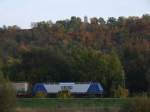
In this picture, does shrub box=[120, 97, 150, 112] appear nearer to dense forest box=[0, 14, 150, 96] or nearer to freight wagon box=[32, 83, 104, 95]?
freight wagon box=[32, 83, 104, 95]

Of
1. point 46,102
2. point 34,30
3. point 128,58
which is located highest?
point 34,30

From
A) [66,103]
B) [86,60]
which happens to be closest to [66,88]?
[86,60]

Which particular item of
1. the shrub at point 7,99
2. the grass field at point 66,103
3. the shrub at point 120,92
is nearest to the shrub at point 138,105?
the shrub at point 7,99

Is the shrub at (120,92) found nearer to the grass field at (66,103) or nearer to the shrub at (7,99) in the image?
the grass field at (66,103)

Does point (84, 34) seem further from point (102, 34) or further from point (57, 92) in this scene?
point (57, 92)

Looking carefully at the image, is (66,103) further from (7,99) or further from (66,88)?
(66,88)

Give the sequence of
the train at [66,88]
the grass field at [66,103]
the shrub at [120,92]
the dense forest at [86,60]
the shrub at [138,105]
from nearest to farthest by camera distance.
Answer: the shrub at [138,105]
the grass field at [66,103]
the shrub at [120,92]
the train at [66,88]
the dense forest at [86,60]

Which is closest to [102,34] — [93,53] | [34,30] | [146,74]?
[34,30]

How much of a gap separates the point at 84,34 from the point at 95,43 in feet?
22.4

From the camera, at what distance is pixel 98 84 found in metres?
81.8

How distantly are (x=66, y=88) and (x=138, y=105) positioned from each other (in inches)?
1848

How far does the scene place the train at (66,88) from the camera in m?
80.9

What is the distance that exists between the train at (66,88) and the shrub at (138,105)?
44883 mm

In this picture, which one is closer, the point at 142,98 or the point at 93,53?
the point at 142,98
